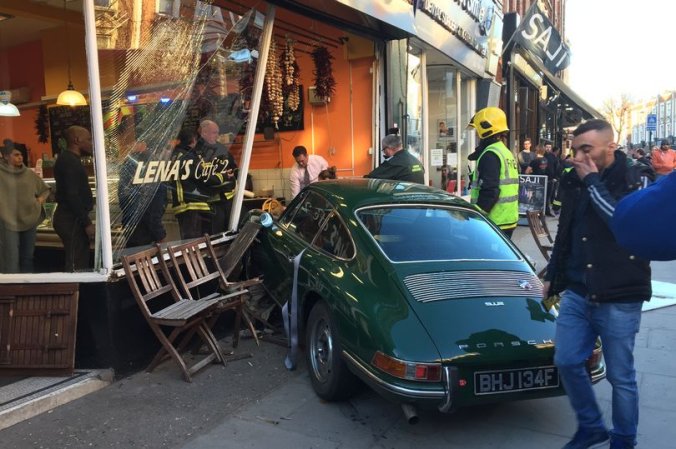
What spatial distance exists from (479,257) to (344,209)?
1113 millimetres

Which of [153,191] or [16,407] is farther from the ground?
[153,191]

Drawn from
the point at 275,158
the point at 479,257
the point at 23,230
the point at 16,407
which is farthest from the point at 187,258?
the point at 275,158

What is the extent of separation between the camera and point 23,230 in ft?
16.7

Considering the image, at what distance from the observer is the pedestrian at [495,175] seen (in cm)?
541

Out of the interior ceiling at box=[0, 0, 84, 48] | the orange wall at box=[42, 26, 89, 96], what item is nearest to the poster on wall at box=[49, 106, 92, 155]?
the orange wall at box=[42, 26, 89, 96]

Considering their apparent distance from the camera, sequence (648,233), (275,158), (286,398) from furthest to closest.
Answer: (275,158)
(286,398)
(648,233)

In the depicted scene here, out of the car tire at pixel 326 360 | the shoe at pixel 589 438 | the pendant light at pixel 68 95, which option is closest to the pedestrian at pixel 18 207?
the pendant light at pixel 68 95

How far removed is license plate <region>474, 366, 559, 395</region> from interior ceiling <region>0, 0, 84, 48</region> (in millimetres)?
4736

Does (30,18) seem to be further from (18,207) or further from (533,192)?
(533,192)

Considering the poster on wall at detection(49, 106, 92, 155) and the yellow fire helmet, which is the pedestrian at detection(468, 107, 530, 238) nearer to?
the yellow fire helmet

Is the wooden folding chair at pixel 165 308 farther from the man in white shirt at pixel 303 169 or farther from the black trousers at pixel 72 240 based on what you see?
the man in white shirt at pixel 303 169

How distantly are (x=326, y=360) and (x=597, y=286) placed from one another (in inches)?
77.7

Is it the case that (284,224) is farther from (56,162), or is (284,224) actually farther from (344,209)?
(56,162)

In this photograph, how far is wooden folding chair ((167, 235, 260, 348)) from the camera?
492 centimetres
